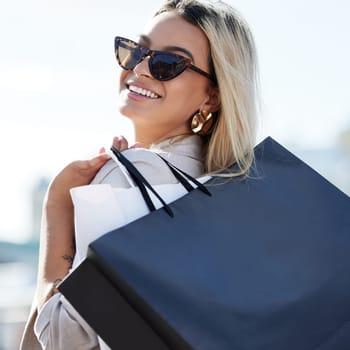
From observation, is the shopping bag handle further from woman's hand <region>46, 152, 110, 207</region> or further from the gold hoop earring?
the gold hoop earring

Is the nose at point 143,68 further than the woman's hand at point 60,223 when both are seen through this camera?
Yes

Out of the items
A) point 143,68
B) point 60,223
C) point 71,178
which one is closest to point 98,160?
point 71,178

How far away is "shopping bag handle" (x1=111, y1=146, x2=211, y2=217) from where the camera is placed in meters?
2.64

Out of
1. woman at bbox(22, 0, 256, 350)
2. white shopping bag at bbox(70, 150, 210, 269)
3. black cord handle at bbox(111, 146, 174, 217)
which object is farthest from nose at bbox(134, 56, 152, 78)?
white shopping bag at bbox(70, 150, 210, 269)

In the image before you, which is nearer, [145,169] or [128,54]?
[145,169]

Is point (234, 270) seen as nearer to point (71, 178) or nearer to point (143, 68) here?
point (71, 178)

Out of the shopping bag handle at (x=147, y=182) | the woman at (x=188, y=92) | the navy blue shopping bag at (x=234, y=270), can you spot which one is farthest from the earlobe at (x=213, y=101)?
the shopping bag handle at (x=147, y=182)

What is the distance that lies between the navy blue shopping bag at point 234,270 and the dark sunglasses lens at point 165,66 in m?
0.34

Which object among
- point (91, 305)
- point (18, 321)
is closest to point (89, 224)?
point (91, 305)

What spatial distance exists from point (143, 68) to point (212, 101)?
0.24 m

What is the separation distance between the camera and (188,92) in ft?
10.2

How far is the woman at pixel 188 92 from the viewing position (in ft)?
9.80

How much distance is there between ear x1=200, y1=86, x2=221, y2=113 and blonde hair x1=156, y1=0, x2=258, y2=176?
0.10 ft

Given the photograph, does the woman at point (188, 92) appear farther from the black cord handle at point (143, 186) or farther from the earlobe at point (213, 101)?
the black cord handle at point (143, 186)
